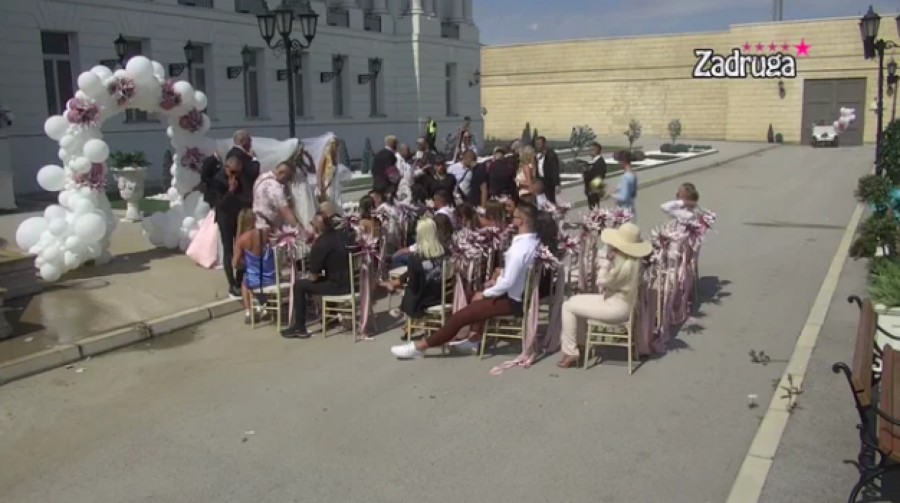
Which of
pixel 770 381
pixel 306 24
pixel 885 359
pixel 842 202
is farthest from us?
pixel 842 202

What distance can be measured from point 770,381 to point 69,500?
5584 millimetres

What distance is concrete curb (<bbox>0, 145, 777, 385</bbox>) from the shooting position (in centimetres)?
751

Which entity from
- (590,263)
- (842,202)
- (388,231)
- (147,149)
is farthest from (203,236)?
(842,202)

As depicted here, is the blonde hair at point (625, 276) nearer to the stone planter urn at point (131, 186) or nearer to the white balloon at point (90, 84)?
the white balloon at point (90, 84)

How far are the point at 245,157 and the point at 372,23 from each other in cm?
2558

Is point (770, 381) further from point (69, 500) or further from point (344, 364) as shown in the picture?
point (69, 500)

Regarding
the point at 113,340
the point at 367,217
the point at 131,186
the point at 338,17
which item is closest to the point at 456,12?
the point at 338,17

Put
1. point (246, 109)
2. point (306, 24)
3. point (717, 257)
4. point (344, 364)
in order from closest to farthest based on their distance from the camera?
point (344, 364) < point (717, 257) < point (306, 24) < point (246, 109)

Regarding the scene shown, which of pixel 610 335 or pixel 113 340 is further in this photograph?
pixel 113 340

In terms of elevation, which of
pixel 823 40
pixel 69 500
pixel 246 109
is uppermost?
pixel 823 40

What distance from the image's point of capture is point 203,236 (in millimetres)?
11586

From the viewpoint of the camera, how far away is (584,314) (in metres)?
7.32

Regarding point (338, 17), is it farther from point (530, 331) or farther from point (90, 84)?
point (530, 331)

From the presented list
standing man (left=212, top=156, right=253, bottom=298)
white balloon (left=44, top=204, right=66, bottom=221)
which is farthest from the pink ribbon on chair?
white balloon (left=44, top=204, right=66, bottom=221)
